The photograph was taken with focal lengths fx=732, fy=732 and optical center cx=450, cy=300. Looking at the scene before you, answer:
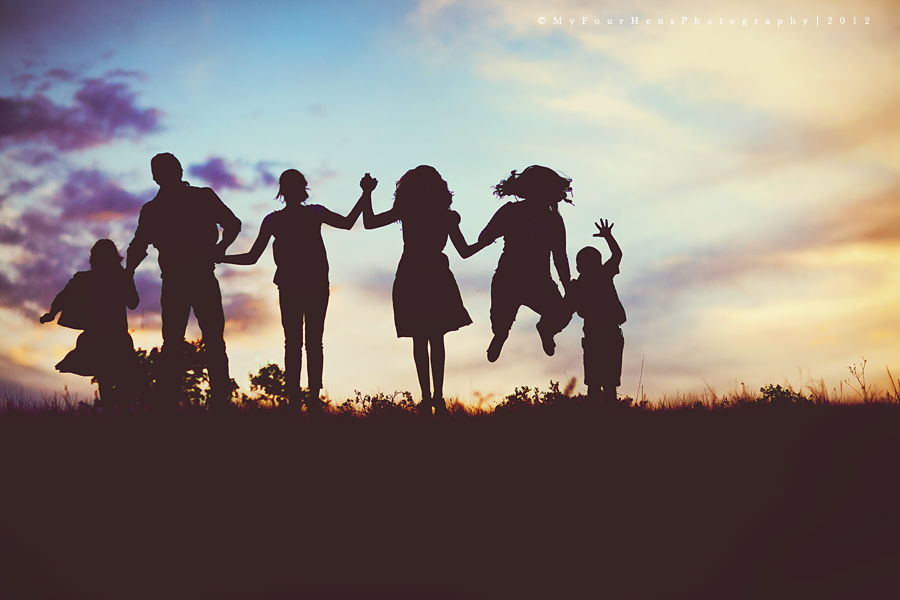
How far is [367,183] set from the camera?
400 inches

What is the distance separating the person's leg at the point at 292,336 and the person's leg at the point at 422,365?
1561 millimetres

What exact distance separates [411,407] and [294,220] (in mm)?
3143

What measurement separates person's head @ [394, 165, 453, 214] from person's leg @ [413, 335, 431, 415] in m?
1.80

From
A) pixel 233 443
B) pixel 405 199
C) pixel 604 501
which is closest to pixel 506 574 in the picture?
pixel 604 501

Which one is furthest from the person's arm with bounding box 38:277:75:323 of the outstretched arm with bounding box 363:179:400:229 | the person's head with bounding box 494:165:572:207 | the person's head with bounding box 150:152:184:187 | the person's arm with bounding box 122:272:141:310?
the person's head with bounding box 494:165:572:207

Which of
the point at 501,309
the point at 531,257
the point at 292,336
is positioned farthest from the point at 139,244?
the point at 531,257

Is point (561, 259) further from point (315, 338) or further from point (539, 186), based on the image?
point (315, 338)

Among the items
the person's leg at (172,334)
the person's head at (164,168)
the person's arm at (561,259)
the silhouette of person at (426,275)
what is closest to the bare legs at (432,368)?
the silhouette of person at (426,275)

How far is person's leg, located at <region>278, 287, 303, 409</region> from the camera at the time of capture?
9750 millimetres

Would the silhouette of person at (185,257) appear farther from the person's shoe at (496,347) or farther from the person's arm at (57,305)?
the person's shoe at (496,347)

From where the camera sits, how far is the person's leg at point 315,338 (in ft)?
32.1

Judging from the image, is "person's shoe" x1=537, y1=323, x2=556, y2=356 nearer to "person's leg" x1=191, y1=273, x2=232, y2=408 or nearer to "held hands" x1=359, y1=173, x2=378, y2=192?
"held hands" x1=359, y1=173, x2=378, y2=192

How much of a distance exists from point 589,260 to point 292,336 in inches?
178

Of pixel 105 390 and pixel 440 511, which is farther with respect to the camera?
pixel 105 390
